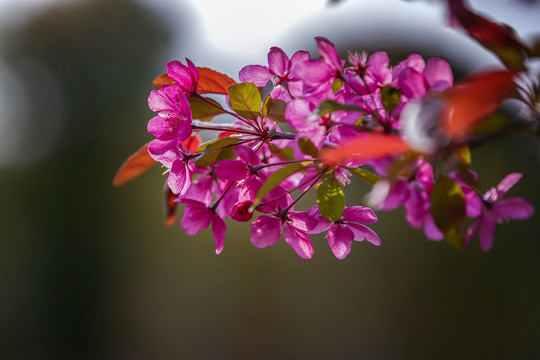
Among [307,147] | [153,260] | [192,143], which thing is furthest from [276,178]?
[153,260]

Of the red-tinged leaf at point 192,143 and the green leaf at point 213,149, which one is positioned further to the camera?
the red-tinged leaf at point 192,143

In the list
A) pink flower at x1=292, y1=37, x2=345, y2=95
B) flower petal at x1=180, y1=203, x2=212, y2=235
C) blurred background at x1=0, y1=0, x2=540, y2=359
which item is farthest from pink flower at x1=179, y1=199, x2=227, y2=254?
blurred background at x1=0, y1=0, x2=540, y2=359

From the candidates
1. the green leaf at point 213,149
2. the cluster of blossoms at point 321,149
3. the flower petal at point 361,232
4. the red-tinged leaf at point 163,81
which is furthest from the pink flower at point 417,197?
the red-tinged leaf at point 163,81

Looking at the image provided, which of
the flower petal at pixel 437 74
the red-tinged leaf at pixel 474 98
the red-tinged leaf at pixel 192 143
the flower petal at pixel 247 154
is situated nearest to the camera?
the red-tinged leaf at pixel 474 98

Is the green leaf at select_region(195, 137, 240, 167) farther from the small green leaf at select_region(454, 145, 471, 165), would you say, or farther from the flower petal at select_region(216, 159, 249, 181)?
the small green leaf at select_region(454, 145, 471, 165)

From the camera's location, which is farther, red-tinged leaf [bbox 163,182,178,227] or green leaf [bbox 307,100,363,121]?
red-tinged leaf [bbox 163,182,178,227]

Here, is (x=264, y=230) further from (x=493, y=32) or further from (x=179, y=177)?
(x=493, y=32)

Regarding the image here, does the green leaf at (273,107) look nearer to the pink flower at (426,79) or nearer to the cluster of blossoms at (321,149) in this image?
the cluster of blossoms at (321,149)

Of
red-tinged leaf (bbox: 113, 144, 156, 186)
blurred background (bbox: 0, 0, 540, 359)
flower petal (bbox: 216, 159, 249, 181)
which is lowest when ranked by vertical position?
blurred background (bbox: 0, 0, 540, 359)
